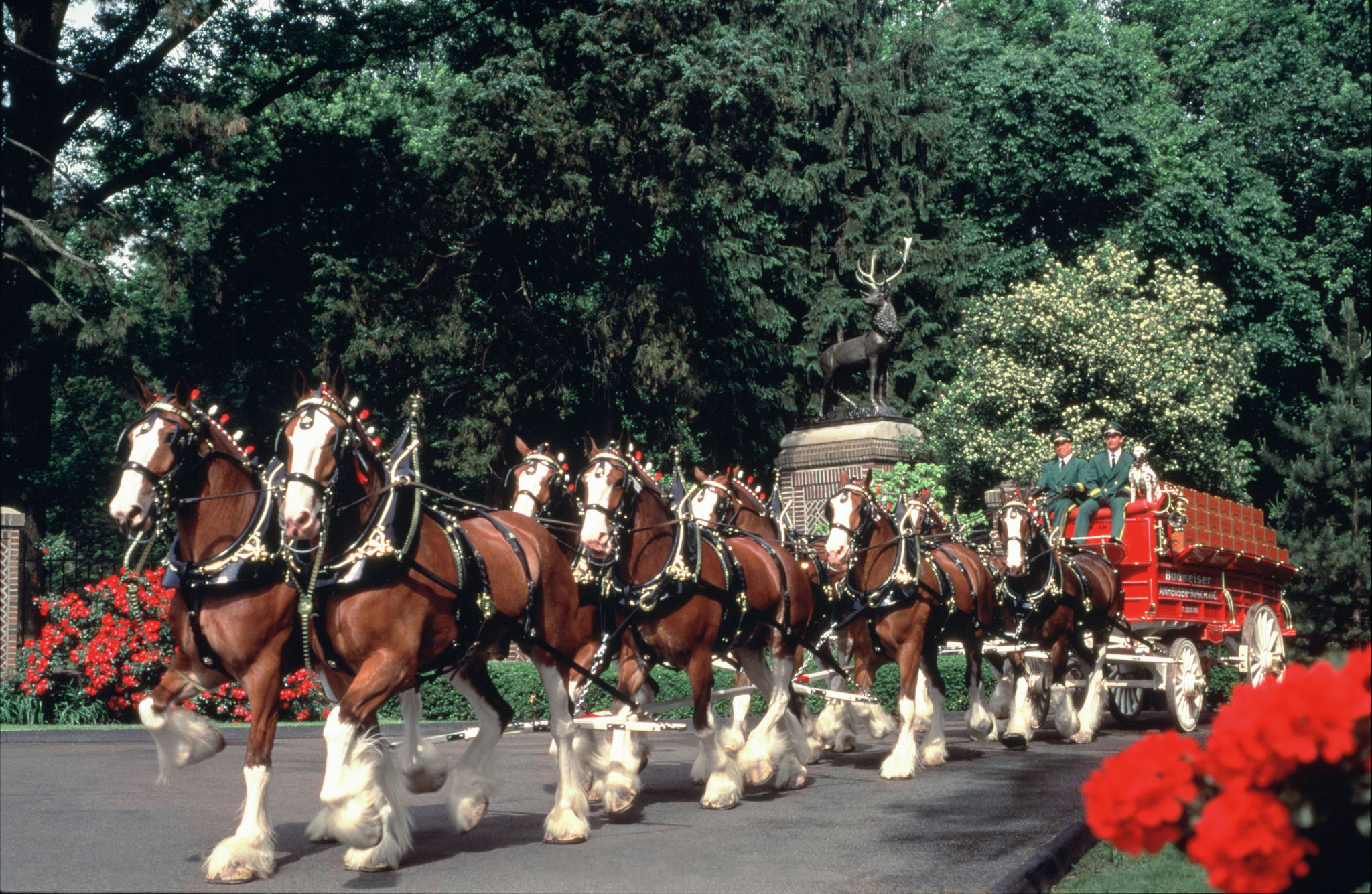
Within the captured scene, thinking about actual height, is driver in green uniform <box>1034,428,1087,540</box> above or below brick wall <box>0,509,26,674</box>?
above

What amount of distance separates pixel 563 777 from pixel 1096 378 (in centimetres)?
2489

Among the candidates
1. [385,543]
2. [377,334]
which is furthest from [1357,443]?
[385,543]

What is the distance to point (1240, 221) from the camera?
120ft

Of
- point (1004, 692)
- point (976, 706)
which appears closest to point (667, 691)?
point (1004, 692)

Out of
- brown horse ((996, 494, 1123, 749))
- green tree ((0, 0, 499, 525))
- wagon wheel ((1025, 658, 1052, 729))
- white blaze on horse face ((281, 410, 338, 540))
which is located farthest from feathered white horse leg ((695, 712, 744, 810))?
green tree ((0, 0, 499, 525))

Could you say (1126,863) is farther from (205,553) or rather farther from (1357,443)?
(1357,443)

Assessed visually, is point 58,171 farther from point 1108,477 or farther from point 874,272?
point 874,272

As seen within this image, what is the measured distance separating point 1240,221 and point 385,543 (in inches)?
1331

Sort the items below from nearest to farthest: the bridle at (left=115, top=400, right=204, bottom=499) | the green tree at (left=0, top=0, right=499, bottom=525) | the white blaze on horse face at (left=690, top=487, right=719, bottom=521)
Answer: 1. the bridle at (left=115, top=400, right=204, bottom=499)
2. the white blaze on horse face at (left=690, top=487, right=719, bottom=521)
3. the green tree at (left=0, top=0, right=499, bottom=525)

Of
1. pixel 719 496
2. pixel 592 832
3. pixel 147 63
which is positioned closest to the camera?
pixel 592 832

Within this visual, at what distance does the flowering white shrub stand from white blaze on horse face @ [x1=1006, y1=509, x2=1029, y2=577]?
16.5m

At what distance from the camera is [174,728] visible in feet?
25.1

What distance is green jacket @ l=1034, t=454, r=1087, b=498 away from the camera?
16516mm

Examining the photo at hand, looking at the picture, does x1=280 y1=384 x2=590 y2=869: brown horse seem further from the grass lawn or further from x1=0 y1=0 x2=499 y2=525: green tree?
x1=0 y1=0 x2=499 y2=525: green tree
